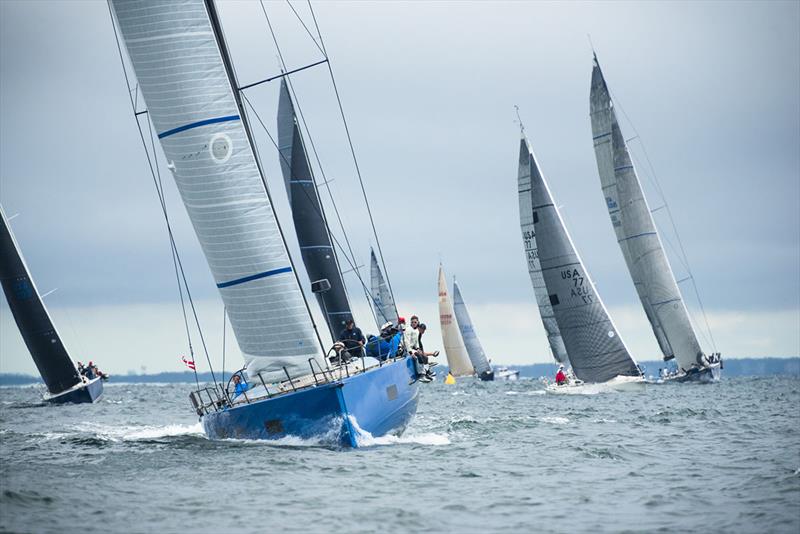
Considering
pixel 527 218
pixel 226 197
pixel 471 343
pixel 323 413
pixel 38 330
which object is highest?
pixel 226 197

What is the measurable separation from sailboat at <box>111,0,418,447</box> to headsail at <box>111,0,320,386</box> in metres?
0.02

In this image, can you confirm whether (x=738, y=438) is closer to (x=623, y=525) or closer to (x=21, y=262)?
(x=623, y=525)

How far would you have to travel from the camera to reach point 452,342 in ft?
253

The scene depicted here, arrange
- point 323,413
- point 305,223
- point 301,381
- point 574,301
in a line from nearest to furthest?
point 323,413 < point 301,381 < point 305,223 < point 574,301

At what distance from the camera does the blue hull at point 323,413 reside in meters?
15.0

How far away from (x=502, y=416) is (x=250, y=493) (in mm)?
14605

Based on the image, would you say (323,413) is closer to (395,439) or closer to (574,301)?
(395,439)

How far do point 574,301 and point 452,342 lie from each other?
4042 centimetres

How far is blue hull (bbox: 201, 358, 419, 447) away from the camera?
49.1 feet

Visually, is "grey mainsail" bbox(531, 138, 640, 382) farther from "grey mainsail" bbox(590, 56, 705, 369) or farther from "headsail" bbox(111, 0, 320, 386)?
"headsail" bbox(111, 0, 320, 386)

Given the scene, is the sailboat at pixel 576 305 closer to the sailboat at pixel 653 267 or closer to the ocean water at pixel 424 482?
the sailboat at pixel 653 267

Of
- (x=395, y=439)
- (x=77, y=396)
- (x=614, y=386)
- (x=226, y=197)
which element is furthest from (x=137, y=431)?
(x=77, y=396)

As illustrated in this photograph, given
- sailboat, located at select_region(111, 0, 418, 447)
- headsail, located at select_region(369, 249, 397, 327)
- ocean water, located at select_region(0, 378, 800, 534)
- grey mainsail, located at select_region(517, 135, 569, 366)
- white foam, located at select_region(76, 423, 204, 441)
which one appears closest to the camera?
ocean water, located at select_region(0, 378, 800, 534)

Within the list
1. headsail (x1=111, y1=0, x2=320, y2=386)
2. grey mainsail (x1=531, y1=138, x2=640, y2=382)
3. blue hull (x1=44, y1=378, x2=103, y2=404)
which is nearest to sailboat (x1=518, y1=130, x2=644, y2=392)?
grey mainsail (x1=531, y1=138, x2=640, y2=382)
